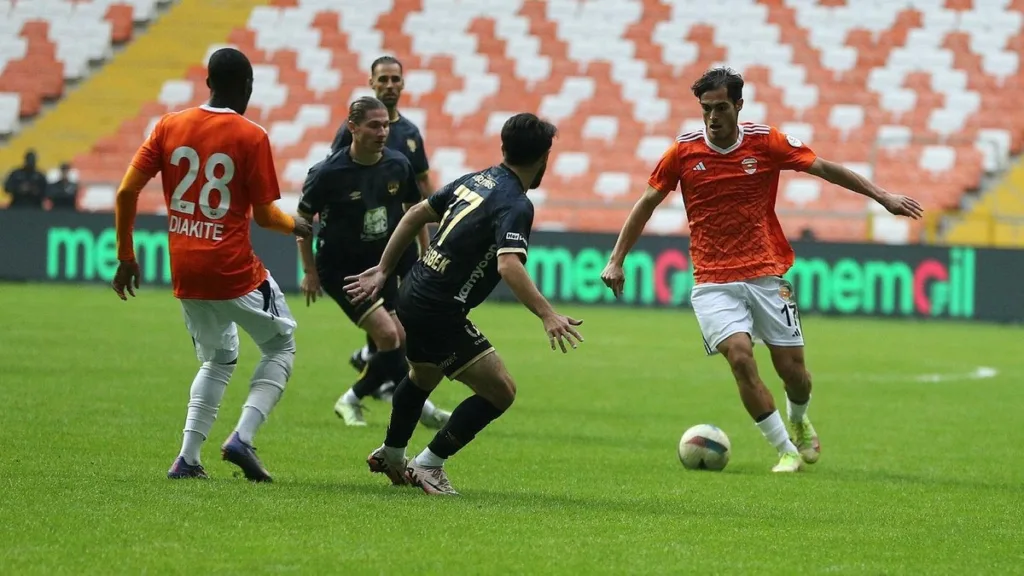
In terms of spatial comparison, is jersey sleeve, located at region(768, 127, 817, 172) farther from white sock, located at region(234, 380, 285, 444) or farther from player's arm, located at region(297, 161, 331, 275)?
white sock, located at region(234, 380, 285, 444)

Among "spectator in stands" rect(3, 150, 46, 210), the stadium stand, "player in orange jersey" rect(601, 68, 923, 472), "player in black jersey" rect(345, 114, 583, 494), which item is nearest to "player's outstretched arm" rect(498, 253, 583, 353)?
"player in black jersey" rect(345, 114, 583, 494)

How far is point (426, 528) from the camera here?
6.52 meters

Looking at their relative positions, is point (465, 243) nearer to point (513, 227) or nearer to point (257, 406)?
point (513, 227)

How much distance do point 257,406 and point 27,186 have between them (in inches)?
736

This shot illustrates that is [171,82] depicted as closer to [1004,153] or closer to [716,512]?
[1004,153]

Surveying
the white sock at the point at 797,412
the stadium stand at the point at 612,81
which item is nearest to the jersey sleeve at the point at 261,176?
the white sock at the point at 797,412

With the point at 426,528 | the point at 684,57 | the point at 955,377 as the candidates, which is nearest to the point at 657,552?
the point at 426,528

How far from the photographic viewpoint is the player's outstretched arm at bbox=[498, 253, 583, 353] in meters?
6.95

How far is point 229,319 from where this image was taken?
7.87 metres

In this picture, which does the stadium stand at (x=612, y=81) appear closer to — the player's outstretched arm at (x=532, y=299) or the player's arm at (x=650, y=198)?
the player's arm at (x=650, y=198)

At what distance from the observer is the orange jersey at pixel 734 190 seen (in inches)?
365

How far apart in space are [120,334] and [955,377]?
870 centimetres

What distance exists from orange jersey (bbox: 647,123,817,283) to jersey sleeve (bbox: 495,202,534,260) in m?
2.09

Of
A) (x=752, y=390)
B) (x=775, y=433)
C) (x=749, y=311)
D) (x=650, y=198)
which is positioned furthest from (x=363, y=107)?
(x=775, y=433)
